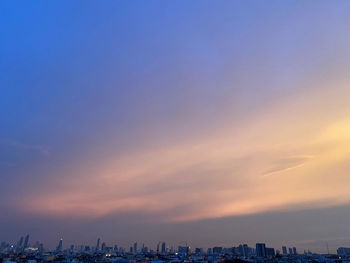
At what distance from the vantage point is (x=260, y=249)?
122m

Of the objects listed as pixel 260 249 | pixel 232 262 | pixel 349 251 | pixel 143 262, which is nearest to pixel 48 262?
pixel 143 262

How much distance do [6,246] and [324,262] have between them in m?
209

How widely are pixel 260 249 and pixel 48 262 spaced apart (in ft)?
307

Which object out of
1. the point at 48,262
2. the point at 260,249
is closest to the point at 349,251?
the point at 260,249

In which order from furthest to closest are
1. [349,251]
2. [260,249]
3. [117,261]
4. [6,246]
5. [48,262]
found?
[6,246] → [349,251] → [260,249] → [117,261] → [48,262]

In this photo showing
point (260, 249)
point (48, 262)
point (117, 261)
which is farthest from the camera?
point (260, 249)

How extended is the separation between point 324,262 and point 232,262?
97.4 feet

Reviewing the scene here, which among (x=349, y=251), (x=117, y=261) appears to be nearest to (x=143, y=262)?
(x=117, y=261)

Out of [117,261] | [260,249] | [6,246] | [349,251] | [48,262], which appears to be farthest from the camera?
[6,246]

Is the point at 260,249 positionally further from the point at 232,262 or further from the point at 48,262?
the point at 48,262

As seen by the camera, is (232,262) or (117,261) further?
(117,261)

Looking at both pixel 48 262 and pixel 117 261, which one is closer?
pixel 48 262

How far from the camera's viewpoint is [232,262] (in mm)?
68062

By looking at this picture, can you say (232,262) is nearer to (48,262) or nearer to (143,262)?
(143,262)
